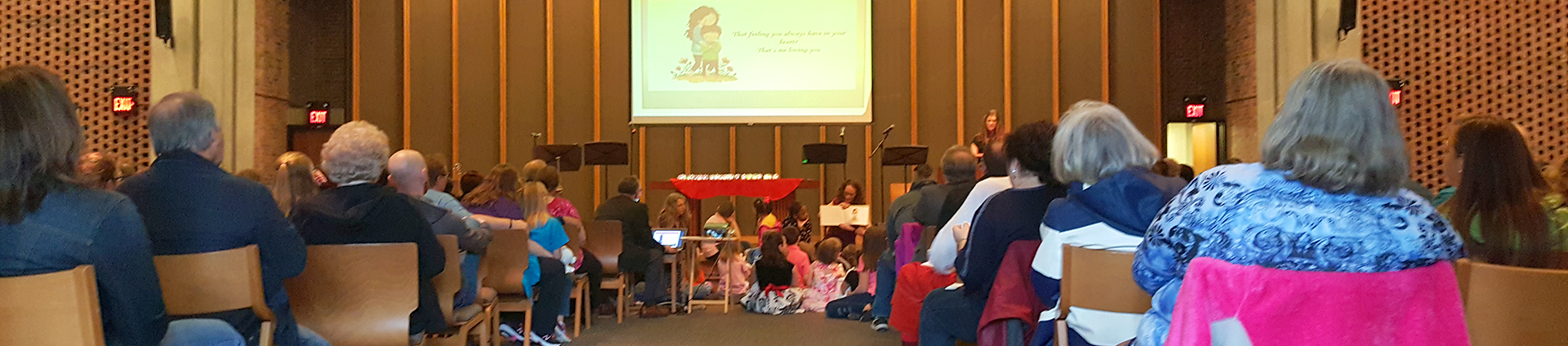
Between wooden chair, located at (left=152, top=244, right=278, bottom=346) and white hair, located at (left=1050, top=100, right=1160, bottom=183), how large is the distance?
6.14 feet

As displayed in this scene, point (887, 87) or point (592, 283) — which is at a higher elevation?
point (887, 87)

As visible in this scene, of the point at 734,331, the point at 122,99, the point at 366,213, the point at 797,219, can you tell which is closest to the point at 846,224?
the point at 797,219

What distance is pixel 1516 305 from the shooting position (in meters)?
2.06

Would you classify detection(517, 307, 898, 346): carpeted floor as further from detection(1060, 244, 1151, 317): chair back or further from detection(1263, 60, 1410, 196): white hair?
detection(1263, 60, 1410, 196): white hair

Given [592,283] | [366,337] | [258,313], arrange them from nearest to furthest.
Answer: [258,313]
[366,337]
[592,283]

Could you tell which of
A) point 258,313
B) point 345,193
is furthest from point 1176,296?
point 345,193

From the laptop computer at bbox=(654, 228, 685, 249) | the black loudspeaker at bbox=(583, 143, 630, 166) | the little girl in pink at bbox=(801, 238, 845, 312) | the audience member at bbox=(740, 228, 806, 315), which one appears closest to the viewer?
the audience member at bbox=(740, 228, 806, 315)

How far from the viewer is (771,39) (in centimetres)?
1130

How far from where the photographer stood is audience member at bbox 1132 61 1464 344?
172 centimetres

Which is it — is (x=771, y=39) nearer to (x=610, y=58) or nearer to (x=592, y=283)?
(x=610, y=58)

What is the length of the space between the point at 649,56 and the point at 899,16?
8.42ft

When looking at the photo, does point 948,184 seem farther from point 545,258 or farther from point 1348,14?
point 1348,14

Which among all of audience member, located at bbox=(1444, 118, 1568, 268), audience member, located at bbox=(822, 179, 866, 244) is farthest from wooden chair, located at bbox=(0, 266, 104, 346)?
audience member, located at bbox=(822, 179, 866, 244)

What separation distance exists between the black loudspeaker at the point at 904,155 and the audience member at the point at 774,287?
103 inches
